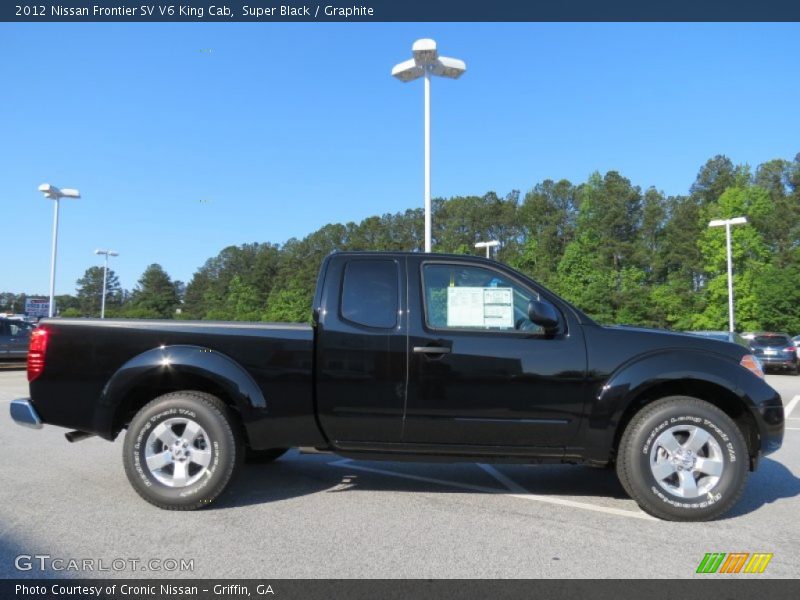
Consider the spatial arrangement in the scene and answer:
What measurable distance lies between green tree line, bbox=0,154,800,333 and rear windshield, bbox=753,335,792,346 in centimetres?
2085

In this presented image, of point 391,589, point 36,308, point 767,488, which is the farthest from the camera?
point 36,308

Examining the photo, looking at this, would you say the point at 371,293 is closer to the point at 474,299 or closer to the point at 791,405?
the point at 474,299

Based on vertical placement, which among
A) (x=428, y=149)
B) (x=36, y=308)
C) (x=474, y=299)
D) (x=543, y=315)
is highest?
(x=428, y=149)

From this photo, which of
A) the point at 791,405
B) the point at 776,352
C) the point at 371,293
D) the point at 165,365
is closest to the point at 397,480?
the point at 371,293

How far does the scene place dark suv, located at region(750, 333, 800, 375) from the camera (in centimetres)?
2127

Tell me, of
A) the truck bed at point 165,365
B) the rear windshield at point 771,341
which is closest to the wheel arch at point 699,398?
the truck bed at point 165,365

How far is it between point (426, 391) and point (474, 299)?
81 centimetres

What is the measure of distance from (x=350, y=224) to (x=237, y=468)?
87.1 m

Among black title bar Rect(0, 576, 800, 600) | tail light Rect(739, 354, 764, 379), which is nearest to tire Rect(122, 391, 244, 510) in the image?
black title bar Rect(0, 576, 800, 600)

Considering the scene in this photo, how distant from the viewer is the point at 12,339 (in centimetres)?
1966

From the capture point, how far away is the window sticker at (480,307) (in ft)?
15.0

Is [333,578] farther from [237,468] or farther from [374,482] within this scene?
[374,482]

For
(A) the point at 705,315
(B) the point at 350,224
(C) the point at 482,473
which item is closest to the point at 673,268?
(A) the point at 705,315

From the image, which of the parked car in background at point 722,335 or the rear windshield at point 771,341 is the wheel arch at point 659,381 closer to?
the parked car in background at point 722,335
